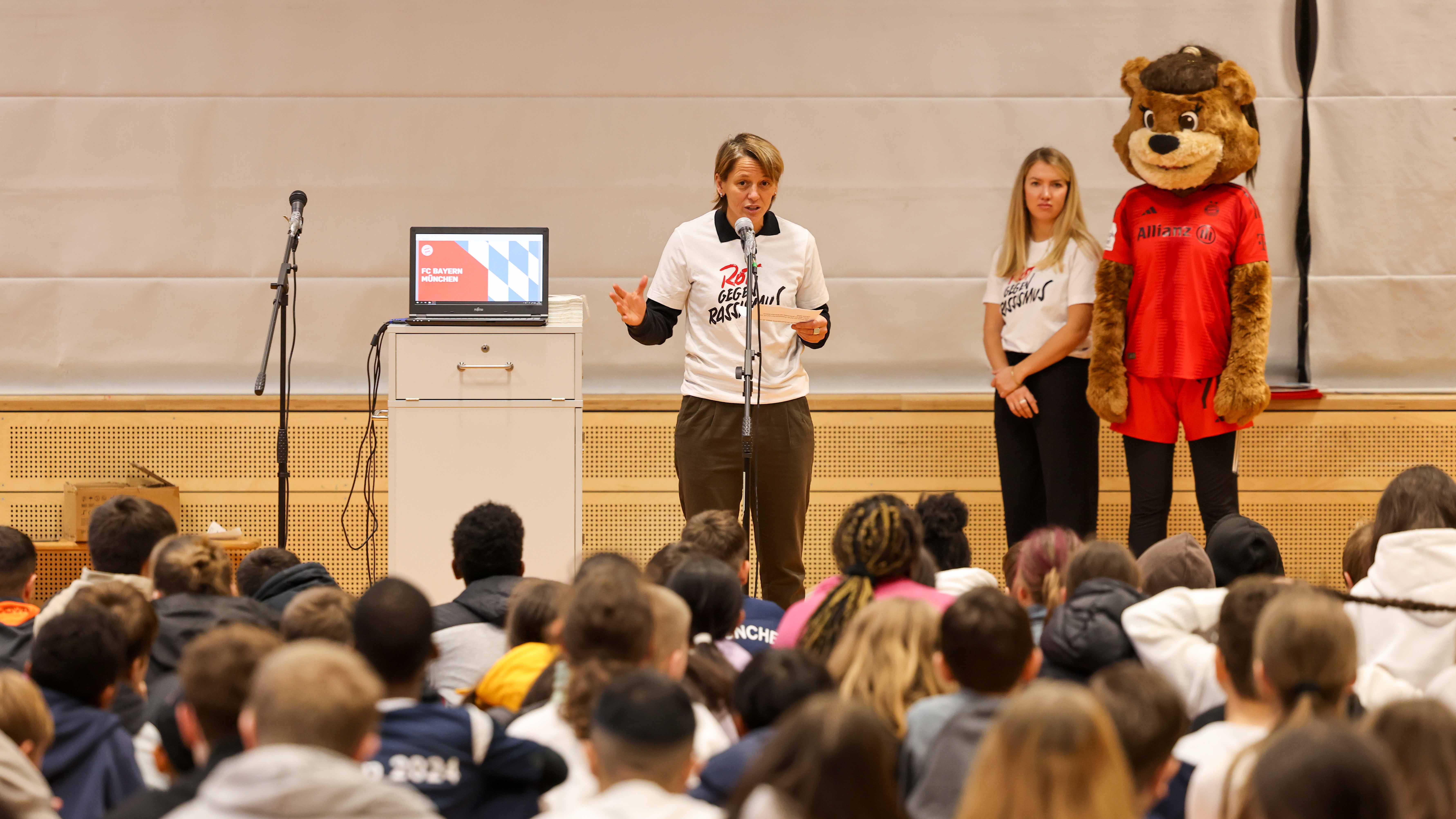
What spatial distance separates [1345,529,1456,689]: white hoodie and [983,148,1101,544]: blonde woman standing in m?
1.66

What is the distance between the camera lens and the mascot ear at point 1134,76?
15.0 feet

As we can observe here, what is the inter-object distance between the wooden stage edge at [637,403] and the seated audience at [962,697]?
316 centimetres

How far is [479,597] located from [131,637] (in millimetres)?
799

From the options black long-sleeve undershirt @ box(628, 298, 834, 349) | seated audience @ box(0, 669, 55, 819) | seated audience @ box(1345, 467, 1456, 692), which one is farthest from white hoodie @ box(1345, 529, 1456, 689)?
seated audience @ box(0, 669, 55, 819)

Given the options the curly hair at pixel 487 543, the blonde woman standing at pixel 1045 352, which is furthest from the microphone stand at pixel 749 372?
the blonde woman standing at pixel 1045 352

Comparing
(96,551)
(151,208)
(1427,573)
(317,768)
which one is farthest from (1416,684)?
(151,208)

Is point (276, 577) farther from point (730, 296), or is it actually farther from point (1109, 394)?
point (1109, 394)

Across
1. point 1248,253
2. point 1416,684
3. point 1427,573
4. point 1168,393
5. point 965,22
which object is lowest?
point 1416,684

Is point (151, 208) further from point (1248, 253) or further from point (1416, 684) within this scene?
point (1416, 684)

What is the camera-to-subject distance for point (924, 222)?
5.44 meters

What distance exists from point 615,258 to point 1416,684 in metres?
3.63

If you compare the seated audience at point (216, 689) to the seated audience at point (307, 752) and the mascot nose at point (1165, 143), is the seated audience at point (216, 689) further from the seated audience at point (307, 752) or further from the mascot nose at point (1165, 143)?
the mascot nose at point (1165, 143)

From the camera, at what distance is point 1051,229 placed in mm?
4602

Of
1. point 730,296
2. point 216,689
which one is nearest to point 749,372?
point 730,296
